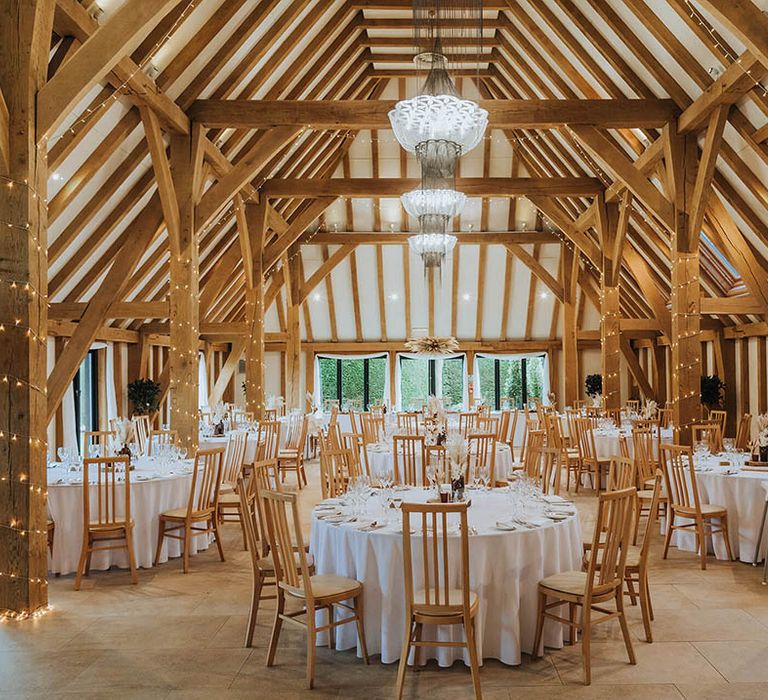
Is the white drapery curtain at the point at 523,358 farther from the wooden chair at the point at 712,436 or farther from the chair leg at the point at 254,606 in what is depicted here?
the chair leg at the point at 254,606

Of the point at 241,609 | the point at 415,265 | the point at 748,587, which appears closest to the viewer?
the point at 241,609

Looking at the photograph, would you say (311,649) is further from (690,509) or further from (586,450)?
(586,450)

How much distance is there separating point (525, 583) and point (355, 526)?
3.42 ft

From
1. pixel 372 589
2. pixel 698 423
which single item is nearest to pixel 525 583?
pixel 372 589

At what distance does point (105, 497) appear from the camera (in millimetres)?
6137

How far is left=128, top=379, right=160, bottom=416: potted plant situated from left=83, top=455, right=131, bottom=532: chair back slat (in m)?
6.74

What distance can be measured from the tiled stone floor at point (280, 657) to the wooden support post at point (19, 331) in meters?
0.38

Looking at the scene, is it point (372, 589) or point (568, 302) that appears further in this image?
point (568, 302)

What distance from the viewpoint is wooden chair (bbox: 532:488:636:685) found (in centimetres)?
407

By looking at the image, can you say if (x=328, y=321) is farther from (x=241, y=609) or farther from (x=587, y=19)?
(x=241, y=609)

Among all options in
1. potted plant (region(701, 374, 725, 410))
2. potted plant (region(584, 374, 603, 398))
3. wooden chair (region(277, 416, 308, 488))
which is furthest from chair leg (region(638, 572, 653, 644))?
potted plant (region(584, 374, 603, 398))

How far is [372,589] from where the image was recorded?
4.34 m

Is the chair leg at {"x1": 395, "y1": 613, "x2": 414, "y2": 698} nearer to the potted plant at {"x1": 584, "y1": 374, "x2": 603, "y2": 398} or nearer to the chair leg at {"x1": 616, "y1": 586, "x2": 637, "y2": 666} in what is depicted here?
the chair leg at {"x1": 616, "y1": 586, "x2": 637, "y2": 666}

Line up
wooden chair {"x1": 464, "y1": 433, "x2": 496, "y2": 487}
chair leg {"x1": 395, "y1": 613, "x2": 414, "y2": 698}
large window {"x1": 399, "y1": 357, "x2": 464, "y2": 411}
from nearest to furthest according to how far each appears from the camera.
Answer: chair leg {"x1": 395, "y1": 613, "x2": 414, "y2": 698}
wooden chair {"x1": 464, "y1": 433, "x2": 496, "y2": 487}
large window {"x1": 399, "y1": 357, "x2": 464, "y2": 411}
